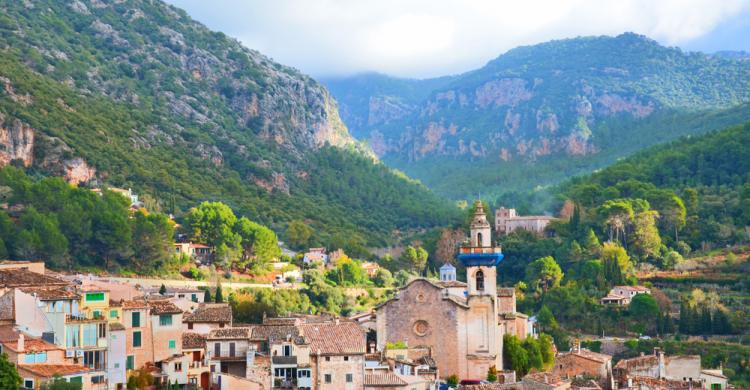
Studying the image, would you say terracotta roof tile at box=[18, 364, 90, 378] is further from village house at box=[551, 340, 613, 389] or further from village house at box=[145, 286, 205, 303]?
village house at box=[551, 340, 613, 389]

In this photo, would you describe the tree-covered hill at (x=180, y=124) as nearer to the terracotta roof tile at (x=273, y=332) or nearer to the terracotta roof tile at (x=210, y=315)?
the terracotta roof tile at (x=210, y=315)

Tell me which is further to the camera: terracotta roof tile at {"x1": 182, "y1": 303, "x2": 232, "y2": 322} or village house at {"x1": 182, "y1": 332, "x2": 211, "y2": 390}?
terracotta roof tile at {"x1": 182, "y1": 303, "x2": 232, "y2": 322}

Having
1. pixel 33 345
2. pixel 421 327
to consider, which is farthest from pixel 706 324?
pixel 33 345

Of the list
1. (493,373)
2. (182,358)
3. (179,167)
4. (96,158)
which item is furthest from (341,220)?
(182,358)

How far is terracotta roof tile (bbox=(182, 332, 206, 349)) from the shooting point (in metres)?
52.8

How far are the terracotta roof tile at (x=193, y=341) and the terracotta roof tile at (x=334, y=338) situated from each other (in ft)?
14.2

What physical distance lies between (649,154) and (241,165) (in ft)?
149

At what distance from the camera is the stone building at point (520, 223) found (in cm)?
11581

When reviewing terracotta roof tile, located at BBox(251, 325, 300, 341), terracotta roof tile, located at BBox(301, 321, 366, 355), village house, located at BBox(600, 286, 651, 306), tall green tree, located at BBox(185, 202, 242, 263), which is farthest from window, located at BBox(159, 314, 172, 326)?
village house, located at BBox(600, 286, 651, 306)

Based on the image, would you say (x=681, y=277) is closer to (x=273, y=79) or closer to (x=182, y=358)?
(x=182, y=358)

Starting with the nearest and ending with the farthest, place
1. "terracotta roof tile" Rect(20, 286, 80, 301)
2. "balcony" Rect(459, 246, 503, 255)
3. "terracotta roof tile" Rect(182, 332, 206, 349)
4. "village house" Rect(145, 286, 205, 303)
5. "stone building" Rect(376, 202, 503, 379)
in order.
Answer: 1. "terracotta roof tile" Rect(20, 286, 80, 301)
2. "terracotta roof tile" Rect(182, 332, 206, 349)
3. "stone building" Rect(376, 202, 503, 379)
4. "balcony" Rect(459, 246, 503, 255)
5. "village house" Rect(145, 286, 205, 303)

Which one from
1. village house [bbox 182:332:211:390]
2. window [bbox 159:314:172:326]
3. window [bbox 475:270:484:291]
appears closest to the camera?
village house [bbox 182:332:211:390]

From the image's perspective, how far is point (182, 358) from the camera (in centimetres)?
5066

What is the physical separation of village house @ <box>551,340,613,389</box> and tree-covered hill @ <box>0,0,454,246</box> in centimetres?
4977
